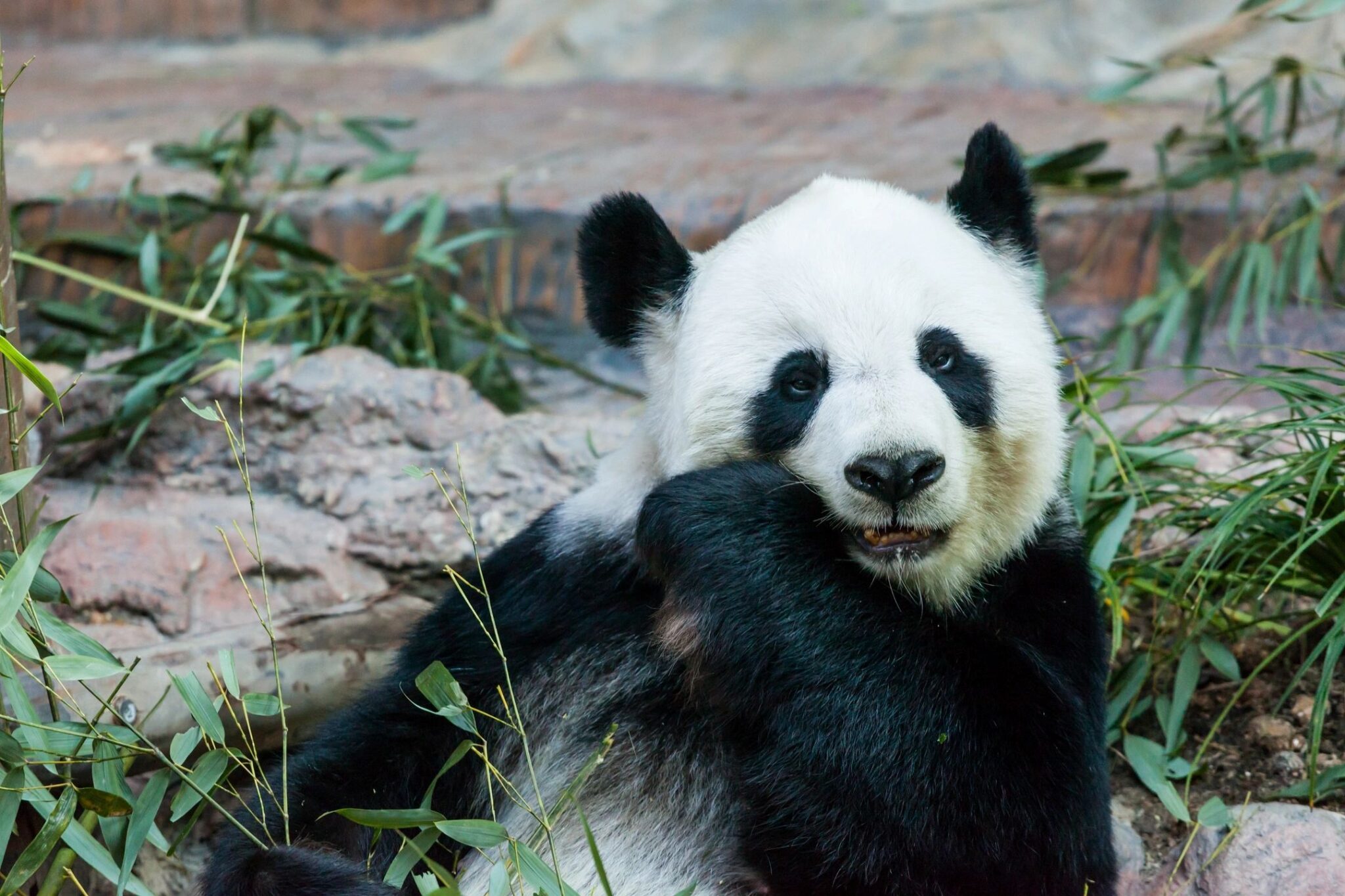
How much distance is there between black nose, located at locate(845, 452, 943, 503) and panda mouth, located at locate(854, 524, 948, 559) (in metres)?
0.13

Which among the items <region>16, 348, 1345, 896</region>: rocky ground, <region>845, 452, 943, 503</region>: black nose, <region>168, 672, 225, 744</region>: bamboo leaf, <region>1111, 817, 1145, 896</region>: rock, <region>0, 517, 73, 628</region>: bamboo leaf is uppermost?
<region>845, 452, 943, 503</region>: black nose

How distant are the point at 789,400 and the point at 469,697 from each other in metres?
0.96

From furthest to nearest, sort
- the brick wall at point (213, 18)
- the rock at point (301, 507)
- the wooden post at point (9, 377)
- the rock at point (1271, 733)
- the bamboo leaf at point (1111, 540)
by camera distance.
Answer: the brick wall at point (213, 18), the rock at point (301, 507), the bamboo leaf at point (1111, 540), the rock at point (1271, 733), the wooden post at point (9, 377)

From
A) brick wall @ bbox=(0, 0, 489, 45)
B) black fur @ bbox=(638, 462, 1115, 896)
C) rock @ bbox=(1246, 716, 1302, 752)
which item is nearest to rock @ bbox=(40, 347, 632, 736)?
black fur @ bbox=(638, 462, 1115, 896)

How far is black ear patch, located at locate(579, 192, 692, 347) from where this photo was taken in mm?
3051

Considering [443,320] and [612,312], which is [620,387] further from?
[612,312]

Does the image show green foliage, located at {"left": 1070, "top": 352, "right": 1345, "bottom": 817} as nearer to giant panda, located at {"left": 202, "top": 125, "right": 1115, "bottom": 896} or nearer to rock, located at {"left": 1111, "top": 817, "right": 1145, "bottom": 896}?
rock, located at {"left": 1111, "top": 817, "right": 1145, "bottom": 896}

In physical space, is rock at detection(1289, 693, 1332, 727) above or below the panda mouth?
below

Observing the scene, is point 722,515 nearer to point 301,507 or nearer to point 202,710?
point 202,710

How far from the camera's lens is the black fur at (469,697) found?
2.97 m

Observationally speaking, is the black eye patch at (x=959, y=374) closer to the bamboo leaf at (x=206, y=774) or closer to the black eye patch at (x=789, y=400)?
the black eye patch at (x=789, y=400)

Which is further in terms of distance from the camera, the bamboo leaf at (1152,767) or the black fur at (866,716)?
the bamboo leaf at (1152,767)

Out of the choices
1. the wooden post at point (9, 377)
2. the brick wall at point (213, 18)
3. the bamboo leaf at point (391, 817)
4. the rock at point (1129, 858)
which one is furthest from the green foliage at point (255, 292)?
the brick wall at point (213, 18)

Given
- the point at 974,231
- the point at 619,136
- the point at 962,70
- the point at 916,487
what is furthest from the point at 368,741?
the point at 962,70
